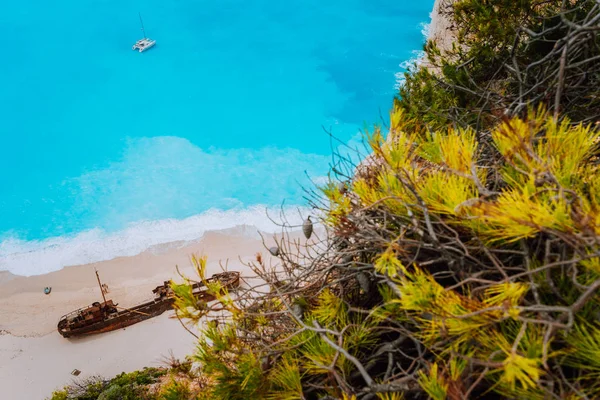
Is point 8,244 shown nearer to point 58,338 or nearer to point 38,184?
point 38,184

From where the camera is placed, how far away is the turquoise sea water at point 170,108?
38.3 ft

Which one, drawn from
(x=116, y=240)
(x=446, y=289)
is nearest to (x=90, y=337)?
(x=116, y=240)

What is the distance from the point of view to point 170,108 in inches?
583

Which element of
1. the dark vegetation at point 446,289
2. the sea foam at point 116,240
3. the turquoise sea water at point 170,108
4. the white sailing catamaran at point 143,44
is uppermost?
the white sailing catamaran at point 143,44

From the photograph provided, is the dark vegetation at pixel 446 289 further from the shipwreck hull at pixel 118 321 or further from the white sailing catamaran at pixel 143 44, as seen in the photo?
the white sailing catamaran at pixel 143 44

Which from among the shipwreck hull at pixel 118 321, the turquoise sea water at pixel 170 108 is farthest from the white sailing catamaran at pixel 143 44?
the shipwreck hull at pixel 118 321

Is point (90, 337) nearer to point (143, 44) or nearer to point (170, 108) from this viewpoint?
point (170, 108)

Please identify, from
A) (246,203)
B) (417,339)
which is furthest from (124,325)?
(417,339)

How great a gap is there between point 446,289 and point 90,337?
8745mm

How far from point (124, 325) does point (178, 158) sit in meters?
6.00

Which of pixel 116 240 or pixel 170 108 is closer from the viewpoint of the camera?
pixel 116 240

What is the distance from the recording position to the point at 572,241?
106 centimetres

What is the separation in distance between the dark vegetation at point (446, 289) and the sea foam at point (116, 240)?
8.67 m

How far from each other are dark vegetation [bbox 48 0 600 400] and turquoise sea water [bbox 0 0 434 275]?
30.8 feet
